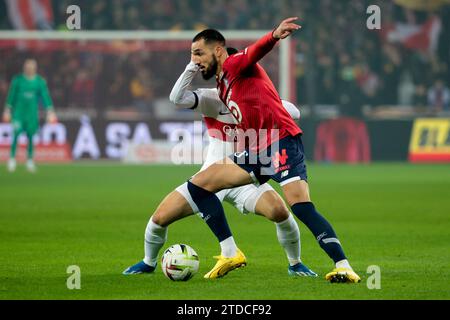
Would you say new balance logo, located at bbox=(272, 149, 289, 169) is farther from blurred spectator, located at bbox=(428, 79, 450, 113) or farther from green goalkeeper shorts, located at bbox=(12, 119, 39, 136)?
blurred spectator, located at bbox=(428, 79, 450, 113)

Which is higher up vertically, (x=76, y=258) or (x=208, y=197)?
(x=208, y=197)

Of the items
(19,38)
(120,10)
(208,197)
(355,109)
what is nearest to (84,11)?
(120,10)

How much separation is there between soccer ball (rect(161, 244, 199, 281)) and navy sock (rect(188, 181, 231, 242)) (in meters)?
0.37

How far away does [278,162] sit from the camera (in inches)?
320

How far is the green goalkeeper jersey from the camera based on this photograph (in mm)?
23234

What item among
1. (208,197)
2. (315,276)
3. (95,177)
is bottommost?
(95,177)

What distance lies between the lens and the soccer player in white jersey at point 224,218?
8398 mm

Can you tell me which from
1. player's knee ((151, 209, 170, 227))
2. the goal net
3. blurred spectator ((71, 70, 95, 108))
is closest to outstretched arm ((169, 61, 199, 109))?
player's knee ((151, 209, 170, 227))

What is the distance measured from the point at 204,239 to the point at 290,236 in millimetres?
3031

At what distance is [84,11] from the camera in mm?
29500

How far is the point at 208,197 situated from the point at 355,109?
59.8 feet

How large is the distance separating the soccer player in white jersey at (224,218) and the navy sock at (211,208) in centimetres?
3
